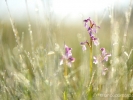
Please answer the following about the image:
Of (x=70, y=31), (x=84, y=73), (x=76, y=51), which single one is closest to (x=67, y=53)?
(x=84, y=73)

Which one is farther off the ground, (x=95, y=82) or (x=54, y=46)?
(x=54, y=46)

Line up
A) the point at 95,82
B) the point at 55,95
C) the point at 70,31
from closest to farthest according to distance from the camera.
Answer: the point at 55,95, the point at 95,82, the point at 70,31

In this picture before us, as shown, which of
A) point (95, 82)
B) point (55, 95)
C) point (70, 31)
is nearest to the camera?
point (55, 95)

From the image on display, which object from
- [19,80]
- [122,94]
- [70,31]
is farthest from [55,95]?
[70,31]

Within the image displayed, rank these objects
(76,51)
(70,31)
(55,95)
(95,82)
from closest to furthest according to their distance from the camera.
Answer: (55,95), (95,82), (76,51), (70,31)

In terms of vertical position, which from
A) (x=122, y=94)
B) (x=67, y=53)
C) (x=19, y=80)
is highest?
(x=67, y=53)

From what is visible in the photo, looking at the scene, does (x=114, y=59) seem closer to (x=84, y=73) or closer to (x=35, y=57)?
(x=84, y=73)

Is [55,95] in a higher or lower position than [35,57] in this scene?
lower

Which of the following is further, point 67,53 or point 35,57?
point 35,57

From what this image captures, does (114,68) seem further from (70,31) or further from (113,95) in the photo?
(70,31)
